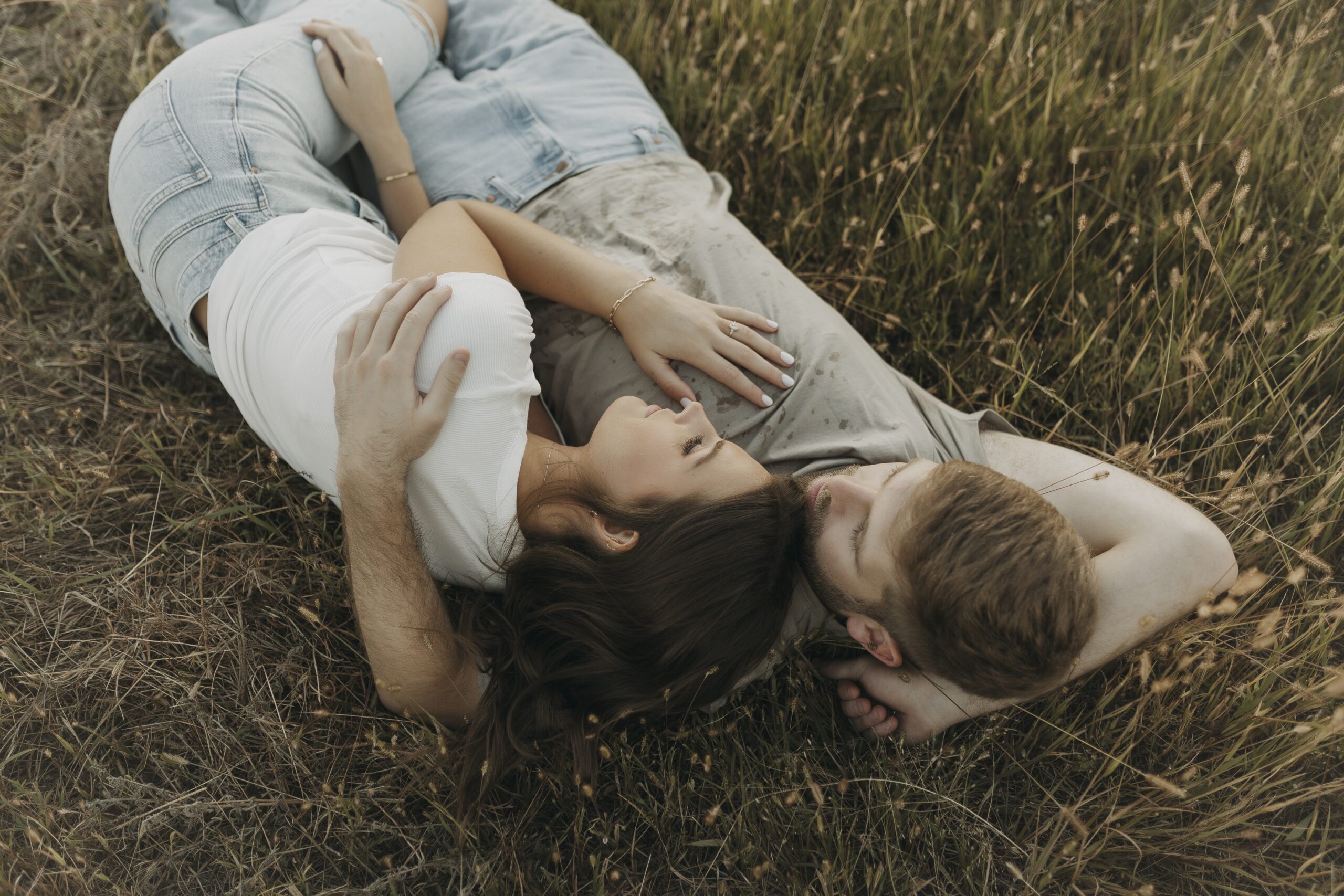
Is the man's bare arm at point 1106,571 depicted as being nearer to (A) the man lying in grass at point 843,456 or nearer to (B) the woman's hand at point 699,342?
(A) the man lying in grass at point 843,456

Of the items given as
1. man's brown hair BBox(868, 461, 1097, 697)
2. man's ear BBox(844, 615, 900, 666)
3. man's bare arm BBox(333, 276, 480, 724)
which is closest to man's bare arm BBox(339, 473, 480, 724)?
man's bare arm BBox(333, 276, 480, 724)

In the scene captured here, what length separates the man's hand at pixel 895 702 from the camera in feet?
7.30

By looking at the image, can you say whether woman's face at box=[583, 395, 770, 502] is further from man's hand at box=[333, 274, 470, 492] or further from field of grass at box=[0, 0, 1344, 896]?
field of grass at box=[0, 0, 1344, 896]

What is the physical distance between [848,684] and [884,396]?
2.71 ft

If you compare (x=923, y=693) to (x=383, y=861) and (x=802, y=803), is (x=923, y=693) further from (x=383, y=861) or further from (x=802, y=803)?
(x=383, y=861)

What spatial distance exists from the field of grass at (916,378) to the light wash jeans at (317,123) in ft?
1.88

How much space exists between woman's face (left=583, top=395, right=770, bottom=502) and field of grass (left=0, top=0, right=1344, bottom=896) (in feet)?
2.17

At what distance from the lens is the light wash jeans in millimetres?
2328

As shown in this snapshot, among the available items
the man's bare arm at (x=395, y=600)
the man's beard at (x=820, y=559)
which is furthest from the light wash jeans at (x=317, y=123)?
the man's beard at (x=820, y=559)

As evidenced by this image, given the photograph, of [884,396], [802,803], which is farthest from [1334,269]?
[802,803]

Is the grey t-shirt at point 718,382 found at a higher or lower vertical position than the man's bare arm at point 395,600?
higher

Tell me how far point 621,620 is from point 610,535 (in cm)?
22

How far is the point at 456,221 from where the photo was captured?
2395mm

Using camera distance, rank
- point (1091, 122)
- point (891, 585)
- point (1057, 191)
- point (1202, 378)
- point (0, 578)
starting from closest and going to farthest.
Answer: point (891, 585)
point (0, 578)
point (1202, 378)
point (1057, 191)
point (1091, 122)
